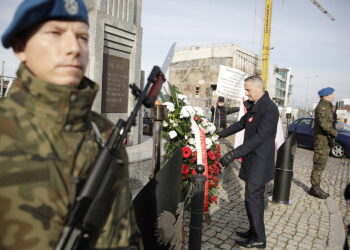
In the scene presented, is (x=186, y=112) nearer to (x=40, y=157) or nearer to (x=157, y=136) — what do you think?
(x=157, y=136)

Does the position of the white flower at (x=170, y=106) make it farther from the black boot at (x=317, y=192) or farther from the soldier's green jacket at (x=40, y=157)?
the black boot at (x=317, y=192)

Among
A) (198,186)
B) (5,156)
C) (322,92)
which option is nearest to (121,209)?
(5,156)

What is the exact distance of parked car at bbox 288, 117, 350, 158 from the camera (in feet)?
36.1

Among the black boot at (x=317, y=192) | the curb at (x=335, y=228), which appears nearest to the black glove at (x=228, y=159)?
the curb at (x=335, y=228)

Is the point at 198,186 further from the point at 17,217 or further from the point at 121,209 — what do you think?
the point at 17,217

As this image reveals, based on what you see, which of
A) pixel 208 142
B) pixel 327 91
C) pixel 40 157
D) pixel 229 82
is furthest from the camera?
pixel 229 82

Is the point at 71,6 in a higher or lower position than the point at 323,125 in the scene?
higher

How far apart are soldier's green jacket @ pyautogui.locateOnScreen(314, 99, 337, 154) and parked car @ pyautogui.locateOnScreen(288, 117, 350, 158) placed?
609cm

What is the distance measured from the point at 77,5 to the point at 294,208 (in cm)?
539

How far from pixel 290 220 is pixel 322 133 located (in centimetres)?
228

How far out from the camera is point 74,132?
1083 mm

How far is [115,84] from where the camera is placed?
5605mm

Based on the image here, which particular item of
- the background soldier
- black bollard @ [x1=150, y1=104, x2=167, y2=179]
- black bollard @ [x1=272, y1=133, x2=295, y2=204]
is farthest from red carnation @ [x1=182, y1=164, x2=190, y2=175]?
the background soldier

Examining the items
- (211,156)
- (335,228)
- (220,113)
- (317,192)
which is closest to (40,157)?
(211,156)
